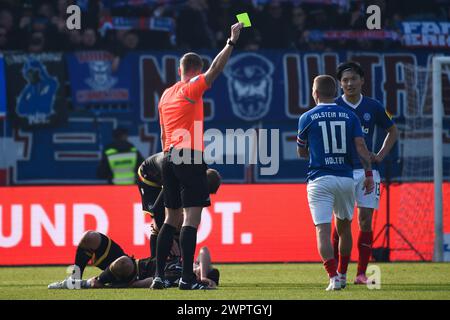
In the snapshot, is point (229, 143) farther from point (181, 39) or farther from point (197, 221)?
point (197, 221)

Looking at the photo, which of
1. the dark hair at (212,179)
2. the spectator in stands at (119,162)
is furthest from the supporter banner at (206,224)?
the dark hair at (212,179)

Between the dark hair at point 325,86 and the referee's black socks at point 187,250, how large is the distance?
5.43 feet

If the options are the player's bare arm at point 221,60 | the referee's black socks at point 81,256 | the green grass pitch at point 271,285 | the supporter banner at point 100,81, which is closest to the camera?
the green grass pitch at point 271,285

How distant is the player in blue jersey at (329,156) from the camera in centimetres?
941

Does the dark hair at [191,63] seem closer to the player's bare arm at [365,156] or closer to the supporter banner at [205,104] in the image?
the player's bare arm at [365,156]

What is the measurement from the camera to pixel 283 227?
14.7m

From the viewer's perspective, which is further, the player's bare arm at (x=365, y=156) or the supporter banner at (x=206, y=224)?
the supporter banner at (x=206, y=224)

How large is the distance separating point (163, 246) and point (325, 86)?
2.02 meters

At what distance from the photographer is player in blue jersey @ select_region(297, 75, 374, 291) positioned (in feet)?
30.9

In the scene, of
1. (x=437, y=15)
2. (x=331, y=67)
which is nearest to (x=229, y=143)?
(x=331, y=67)

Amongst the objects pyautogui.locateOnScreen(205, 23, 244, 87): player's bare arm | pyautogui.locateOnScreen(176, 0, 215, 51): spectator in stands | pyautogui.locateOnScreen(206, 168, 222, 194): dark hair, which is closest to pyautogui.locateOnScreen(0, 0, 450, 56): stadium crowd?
pyautogui.locateOnScreen(176, 0, 215, 51): spectator in stands

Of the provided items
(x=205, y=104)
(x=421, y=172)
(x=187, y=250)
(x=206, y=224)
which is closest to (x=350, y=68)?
(x=187, y=250)
